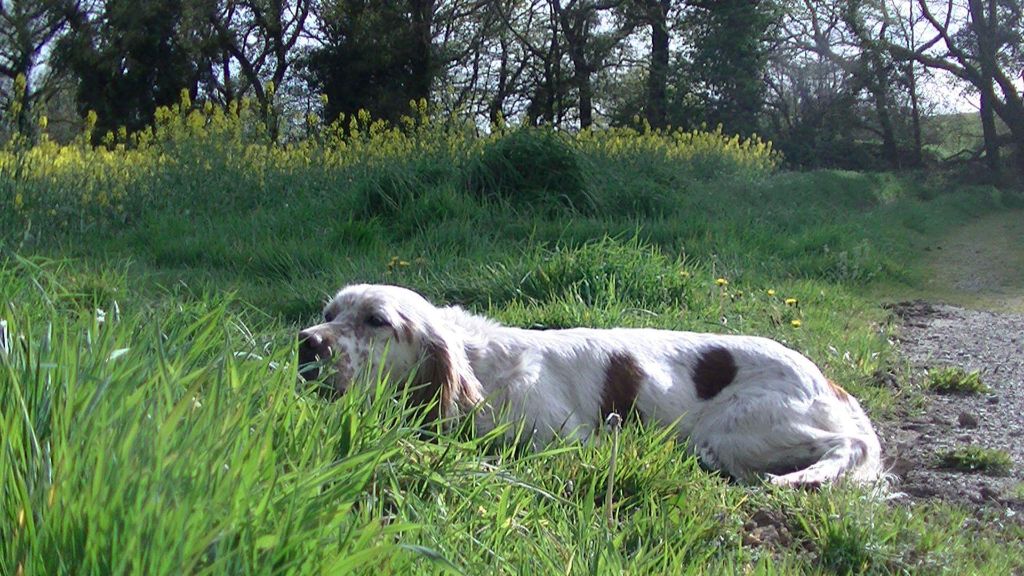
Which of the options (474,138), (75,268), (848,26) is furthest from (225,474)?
(848,26)

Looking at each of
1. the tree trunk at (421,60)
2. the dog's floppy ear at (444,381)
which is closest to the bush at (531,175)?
the dog's floppy ear at (444,381)

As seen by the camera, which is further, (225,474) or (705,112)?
(705,112)

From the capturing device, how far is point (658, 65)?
25688mm

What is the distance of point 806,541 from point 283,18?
2744 cm

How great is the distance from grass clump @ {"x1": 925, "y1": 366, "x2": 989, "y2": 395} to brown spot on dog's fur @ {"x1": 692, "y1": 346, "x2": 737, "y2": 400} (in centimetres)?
164

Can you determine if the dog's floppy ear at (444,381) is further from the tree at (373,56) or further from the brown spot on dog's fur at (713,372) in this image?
the tree at (373,56)

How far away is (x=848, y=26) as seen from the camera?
79.8ft

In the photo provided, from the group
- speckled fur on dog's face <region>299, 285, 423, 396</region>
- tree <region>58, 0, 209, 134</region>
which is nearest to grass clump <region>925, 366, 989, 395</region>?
speckled fur on dog's face <region>299, 285, 423, 396</region>

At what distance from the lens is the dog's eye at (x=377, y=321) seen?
3582 millimetres

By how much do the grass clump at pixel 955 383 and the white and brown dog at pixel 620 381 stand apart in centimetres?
124

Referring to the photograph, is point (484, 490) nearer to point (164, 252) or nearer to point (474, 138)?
point (164, 252)

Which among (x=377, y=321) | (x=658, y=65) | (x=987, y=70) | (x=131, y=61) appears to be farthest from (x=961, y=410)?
(x=131, y=61)

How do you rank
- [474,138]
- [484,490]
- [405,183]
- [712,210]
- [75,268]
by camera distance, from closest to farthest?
[484,490] < [75,268] < [405,183] < [712,210] < [474,138]

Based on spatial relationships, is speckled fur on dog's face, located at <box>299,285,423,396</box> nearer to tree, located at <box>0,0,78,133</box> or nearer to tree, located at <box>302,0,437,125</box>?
tree, located at <box>302,0,437,125</box>
